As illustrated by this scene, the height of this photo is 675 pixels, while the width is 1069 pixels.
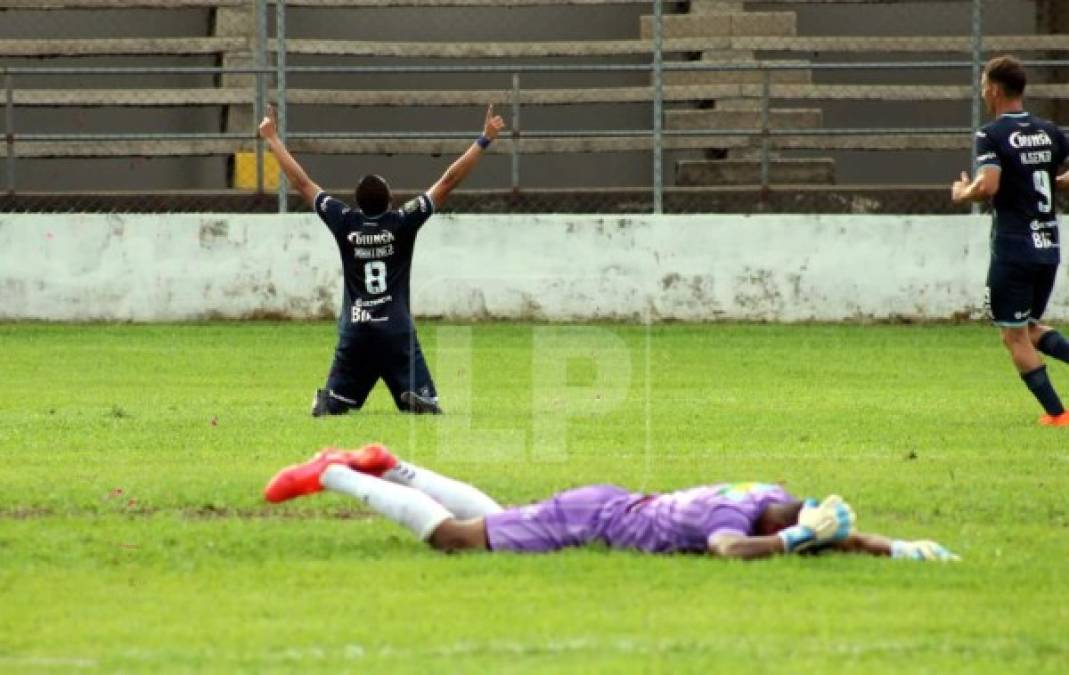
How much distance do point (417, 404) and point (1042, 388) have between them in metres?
3.87

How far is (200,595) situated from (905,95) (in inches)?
740

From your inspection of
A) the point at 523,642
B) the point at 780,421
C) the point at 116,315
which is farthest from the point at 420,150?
the point at 523,642

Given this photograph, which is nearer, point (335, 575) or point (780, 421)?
point (335, 575)

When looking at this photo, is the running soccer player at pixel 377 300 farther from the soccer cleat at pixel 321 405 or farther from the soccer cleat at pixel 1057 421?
the soccer cleat at pixel 1057 421

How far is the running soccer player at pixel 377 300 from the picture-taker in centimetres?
1384

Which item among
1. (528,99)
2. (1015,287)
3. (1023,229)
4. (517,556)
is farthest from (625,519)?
(528,99)

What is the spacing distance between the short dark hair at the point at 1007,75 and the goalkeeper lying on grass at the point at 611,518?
5.44 meters

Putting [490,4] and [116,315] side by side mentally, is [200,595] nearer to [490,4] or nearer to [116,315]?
[116,315]

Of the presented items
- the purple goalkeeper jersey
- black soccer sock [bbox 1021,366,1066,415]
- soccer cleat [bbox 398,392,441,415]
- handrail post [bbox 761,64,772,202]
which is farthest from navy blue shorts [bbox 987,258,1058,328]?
handrail post [bbox 761,64,772,202]

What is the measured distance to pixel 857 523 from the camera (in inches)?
353

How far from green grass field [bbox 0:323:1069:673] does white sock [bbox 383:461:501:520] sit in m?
0.25

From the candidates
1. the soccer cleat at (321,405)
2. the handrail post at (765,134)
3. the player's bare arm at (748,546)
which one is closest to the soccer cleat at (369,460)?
the player's bare arm at (748,546)

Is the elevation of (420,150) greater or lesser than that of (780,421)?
greater

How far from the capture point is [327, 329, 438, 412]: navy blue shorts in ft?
45.4
